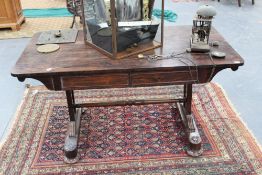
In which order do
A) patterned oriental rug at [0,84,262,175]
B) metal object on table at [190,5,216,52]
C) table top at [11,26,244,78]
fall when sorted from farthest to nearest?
patterned oriental rug at [0,84,262,175] < metal object on table at [190,5,216,52] < table top at [11,26,244,78]

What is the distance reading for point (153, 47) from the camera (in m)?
1.76

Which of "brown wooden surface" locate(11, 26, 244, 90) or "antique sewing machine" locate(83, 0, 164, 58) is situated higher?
"antique sewing machine" locate(83, 0, 164, 58)

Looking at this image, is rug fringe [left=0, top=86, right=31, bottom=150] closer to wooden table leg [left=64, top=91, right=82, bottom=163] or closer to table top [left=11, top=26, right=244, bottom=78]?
wooden table leg [left=64, top=91, right=82, bottom=163]

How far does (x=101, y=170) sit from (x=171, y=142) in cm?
51

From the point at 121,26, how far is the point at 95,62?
24 centimetres

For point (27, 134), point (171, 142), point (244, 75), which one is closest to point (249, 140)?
point (171, 142)

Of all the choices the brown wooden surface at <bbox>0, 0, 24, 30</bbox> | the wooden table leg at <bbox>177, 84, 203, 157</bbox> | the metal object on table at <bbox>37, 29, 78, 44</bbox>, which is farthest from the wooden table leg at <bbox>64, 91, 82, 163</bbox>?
the brown wooden surface at <bbox>0, 0, 24, 30</bbox>

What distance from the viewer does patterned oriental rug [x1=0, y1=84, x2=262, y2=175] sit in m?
1.83

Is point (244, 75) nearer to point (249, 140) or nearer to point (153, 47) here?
point (249, 140)

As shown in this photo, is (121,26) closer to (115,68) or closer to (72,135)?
(115,68)

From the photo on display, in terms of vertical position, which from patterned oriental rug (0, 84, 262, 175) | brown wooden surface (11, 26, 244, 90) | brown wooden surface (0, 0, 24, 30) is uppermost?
brown wooden surface (11, 26, 244, 90)

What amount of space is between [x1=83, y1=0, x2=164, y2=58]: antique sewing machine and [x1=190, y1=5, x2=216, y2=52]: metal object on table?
8.0 inches

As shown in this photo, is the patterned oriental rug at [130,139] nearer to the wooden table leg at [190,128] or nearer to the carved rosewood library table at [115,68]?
the wooden table leg at [190,128]

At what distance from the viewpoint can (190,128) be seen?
1.99 metres
